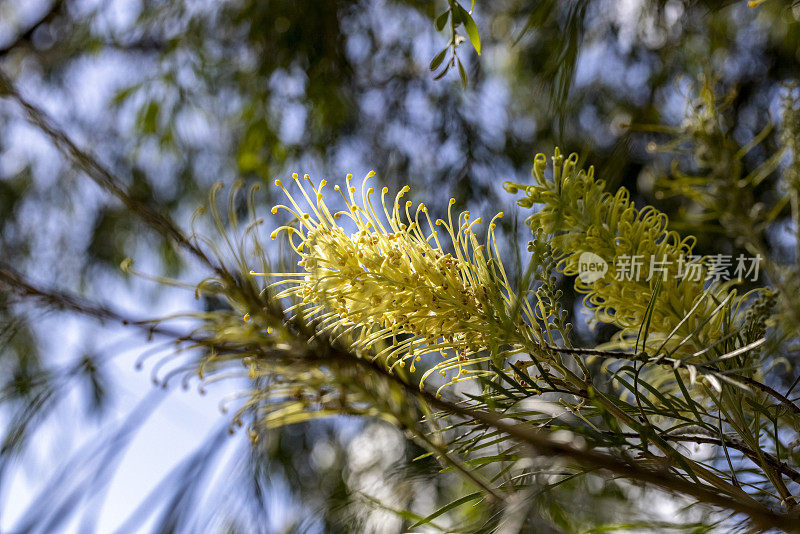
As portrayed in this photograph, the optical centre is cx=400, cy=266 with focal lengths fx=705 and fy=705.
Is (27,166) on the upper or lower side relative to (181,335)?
upper

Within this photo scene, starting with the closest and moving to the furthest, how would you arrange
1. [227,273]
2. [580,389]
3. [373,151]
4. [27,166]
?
[227,273]
[580,389]
[373,151]
[27,166]

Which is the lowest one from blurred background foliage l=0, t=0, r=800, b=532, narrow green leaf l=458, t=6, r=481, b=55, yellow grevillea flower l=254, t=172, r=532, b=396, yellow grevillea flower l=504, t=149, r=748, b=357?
yellow grevillea flower l=254, t=172, r=532, b=396

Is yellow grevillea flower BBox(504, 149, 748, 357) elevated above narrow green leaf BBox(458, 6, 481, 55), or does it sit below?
below

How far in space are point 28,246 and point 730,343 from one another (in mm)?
1391

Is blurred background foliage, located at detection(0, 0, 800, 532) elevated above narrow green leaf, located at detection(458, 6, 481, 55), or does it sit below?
above

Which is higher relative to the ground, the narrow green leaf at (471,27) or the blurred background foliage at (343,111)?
the blurred background foliage at (343,111)

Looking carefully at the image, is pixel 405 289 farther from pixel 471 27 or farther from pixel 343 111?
pixel 343 111

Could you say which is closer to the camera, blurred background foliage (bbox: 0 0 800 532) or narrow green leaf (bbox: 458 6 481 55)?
narrow green leaf (bbox: 458 6 481 55)

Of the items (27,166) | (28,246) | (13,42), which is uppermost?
(13,42)

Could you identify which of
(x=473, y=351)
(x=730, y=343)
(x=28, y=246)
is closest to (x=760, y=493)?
(x=730, y=343)

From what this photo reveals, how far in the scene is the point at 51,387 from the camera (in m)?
0.38

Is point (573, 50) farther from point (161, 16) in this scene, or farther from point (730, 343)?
point (161, 16)

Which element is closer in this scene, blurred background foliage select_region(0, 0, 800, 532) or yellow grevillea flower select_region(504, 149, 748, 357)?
yellow grevillea flower select_region(504, 149, 748, 357)

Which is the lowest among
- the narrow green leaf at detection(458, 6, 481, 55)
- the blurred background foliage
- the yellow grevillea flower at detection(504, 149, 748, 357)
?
the yellow grevillea flower at detection(504, 149, 748, 357)
